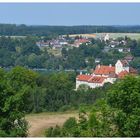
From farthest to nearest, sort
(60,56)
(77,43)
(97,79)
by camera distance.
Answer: (77,43), (60,56), (97,79)

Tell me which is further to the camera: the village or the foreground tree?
the village

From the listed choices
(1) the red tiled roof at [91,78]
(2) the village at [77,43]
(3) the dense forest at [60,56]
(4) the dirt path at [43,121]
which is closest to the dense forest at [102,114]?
(4) the dirt path at [43,121]

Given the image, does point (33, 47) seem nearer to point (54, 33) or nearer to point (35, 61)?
point (35, 61)

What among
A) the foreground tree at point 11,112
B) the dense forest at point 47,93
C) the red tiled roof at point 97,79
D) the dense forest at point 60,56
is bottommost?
the dense forest at point 60,56

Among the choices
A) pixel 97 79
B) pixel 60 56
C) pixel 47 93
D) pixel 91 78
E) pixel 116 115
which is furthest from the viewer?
pixel 60 56

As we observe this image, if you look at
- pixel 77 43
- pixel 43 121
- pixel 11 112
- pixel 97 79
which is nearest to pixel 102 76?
Answer: pixel 97 79

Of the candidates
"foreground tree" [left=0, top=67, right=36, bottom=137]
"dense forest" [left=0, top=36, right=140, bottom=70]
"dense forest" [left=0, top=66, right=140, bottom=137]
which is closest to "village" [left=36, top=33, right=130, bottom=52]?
"dense forest" [left=0, top=36, right=140, bottom=70]

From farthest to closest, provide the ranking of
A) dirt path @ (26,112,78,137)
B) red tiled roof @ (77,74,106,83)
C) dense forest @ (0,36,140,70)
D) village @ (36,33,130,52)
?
village @ (36,33,130,52) < dense forest @ (0,36,140,70) < red tiled roof @ (77,74,106,83) < dirt path @ (26,112,78,137)

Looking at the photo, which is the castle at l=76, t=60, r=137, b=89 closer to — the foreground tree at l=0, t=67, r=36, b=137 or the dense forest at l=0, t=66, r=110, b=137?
the dense forest at l=0, t=66, r=110, b=137

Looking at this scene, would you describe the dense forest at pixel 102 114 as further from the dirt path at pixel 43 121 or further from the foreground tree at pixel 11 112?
the dirt path at pixel 43 121

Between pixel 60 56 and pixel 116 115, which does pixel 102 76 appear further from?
pixel 116 115

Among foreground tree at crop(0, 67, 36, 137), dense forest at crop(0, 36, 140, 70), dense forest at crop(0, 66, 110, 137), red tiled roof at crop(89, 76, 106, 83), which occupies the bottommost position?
dense forest at crop(0, 36, 140, 70)

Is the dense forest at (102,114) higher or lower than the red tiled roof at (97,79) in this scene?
higher
